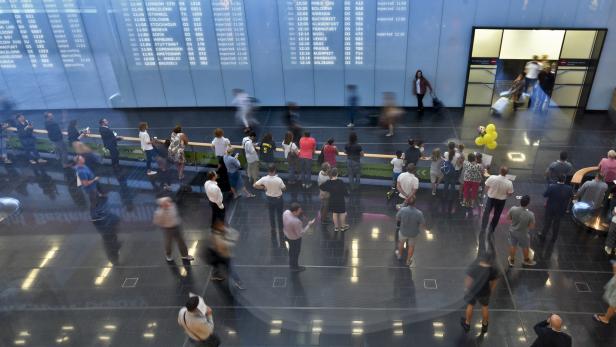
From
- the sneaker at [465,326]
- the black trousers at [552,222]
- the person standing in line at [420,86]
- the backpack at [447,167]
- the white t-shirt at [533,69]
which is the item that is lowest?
the sneaker at [465,326]

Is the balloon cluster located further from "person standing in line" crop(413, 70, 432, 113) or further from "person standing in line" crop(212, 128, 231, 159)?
"person standing in line" crop(212, 128, 231, 159)

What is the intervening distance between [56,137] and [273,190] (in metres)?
6.53

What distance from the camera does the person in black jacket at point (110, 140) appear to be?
10.7 metres

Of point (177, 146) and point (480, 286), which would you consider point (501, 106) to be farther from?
point (177, 146)

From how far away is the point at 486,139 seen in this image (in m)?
10.4

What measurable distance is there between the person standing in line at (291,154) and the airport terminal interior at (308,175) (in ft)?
0.16


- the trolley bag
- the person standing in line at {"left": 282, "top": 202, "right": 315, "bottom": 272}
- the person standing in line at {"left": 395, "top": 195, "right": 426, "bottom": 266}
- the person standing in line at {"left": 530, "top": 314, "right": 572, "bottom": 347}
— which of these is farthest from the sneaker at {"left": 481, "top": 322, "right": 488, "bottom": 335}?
the trolley bag

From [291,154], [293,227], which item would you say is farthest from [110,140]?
[293,227]

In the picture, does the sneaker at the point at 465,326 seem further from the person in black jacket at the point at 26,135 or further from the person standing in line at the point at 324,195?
the person in black jacket at the point at 26,135

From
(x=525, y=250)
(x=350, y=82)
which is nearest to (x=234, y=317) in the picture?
(x=525, y=250)

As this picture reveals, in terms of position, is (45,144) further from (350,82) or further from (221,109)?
(350,82)

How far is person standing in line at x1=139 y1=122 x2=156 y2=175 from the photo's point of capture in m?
10.4

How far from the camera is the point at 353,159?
9.77 meters

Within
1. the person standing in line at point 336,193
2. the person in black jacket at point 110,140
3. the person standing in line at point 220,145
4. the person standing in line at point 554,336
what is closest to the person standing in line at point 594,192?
the person standing in line at point 554,336
